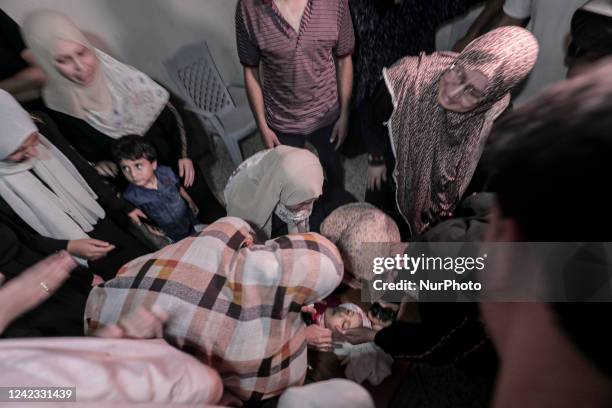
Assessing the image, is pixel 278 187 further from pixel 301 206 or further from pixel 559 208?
pixel 559 208

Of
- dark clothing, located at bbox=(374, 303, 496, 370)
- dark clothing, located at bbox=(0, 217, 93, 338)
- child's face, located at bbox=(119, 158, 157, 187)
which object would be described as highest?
child's face, located at bbox=(119, 158, 157, 187)

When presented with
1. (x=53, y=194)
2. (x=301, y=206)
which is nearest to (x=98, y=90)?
(x=53, y=194)

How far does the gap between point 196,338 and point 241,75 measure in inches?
38.8

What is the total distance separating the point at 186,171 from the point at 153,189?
0.15m

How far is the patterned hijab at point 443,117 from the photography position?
0.88m

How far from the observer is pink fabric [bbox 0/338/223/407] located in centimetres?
45

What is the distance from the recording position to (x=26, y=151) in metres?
0.81

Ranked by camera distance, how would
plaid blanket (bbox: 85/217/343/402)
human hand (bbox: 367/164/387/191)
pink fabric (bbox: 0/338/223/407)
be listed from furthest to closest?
human hand (bbox: 367/164/387/191), plaid blanket (bbox: 85/217/343/402), pink fabric (bbox: 0/338/223/407)

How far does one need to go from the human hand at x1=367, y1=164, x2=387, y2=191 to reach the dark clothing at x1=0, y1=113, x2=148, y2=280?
0.90 m

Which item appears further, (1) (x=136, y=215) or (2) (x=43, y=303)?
(1) (x=136, y=215)

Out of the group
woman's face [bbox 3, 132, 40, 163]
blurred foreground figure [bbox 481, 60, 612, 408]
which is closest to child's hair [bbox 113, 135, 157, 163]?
woman's face [bbox 3, 132, 40, 163]

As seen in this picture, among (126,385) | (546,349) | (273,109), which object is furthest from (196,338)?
(273,109)

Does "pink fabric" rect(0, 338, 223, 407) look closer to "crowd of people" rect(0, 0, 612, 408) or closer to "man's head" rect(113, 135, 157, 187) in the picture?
"crowd of people" rect(0, 0, 612, 408)

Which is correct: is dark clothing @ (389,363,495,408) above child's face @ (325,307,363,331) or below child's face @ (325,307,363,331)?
below
